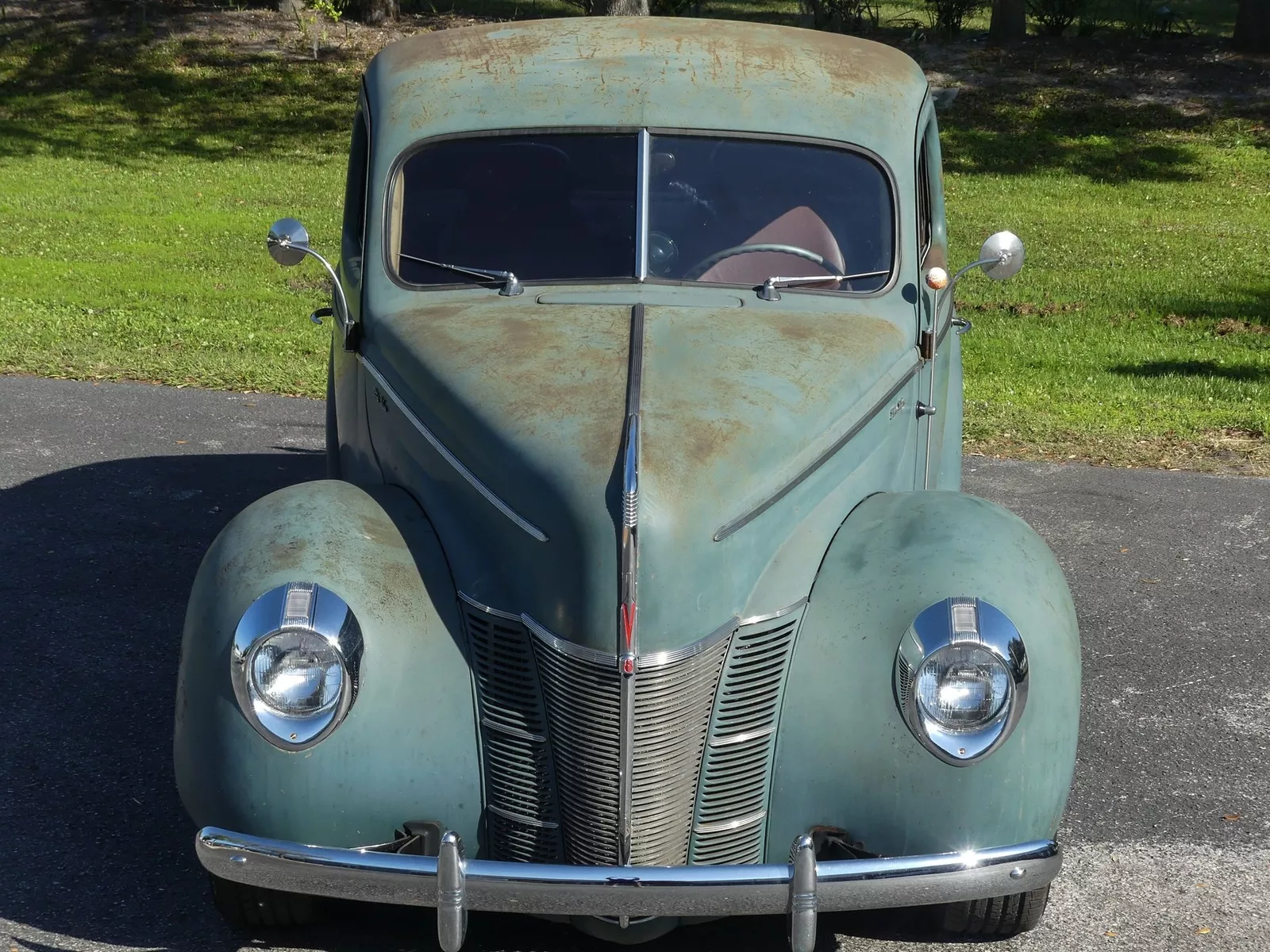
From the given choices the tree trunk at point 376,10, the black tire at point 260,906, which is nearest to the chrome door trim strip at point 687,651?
the black tire at point 260,906

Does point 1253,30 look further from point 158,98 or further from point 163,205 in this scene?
point 158,98

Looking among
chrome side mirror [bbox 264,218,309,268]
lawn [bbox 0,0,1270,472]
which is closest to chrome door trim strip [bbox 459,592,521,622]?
chrome side mirror [bbox 264,218,309,268]

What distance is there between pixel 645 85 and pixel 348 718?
2.35 metres

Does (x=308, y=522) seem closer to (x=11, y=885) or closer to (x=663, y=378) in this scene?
(x=663, y=378)

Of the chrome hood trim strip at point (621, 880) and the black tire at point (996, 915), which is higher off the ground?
the chrome hood trim strip at point (621, 880)

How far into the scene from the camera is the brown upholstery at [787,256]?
14.1ft

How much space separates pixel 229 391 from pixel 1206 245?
9242 mm

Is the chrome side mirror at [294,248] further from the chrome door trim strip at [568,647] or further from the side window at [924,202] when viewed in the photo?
the side window at [924,202]

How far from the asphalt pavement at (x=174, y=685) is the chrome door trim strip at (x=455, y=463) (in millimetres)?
1056

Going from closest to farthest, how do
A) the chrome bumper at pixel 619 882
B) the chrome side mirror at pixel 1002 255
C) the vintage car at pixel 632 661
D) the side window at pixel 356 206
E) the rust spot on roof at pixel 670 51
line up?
1. the chrome bumper at pixel 619 882
2. the vintage car at pixel 632 661
3. the chrome side mirror at pixel 1002 255
4. the side window at pixel 356 206
5. the rust spot on roof at pixel 670 51

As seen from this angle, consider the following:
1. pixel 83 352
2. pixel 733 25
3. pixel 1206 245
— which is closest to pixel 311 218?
pixel 83 352

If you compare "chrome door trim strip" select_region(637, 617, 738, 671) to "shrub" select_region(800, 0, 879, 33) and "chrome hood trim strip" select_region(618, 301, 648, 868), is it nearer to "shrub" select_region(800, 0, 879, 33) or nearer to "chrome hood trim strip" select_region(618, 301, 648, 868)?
"chrome hood trim strip" select_region(618, 301, 648, 868)

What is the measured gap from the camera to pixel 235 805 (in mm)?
3152

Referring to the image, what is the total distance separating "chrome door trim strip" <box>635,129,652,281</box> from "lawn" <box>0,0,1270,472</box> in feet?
13.2
